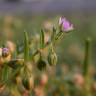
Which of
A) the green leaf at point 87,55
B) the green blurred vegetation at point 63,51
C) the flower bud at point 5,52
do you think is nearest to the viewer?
the flower bud at point 5,52

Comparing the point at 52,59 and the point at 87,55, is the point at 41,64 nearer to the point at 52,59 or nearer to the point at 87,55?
the point at 52,59

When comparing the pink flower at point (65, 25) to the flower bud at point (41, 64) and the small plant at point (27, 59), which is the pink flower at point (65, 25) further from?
the flower bud at point (41, 64)

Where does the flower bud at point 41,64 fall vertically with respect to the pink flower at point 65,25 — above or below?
below

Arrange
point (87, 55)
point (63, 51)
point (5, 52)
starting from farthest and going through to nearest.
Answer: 1. point (63, 51)
2. point (87, 55)
3. point (5, 52)

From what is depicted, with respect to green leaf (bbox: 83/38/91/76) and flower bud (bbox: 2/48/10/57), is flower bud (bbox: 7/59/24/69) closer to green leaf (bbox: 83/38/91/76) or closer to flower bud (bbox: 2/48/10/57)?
flower bud (bbox: 2/48/10/57)

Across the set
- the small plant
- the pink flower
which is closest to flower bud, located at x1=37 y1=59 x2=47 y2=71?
the small plant

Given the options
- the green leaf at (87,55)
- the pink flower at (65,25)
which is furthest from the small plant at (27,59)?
the green leaf at (87,55)

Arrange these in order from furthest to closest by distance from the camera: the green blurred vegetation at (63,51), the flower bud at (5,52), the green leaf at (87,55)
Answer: the green blurred vegetation at (63,51), the green leaf at (87,55), the flower bud at (5,52)

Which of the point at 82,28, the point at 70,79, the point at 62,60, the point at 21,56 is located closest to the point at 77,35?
the point at 82,28

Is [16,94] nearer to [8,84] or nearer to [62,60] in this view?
[8,84]

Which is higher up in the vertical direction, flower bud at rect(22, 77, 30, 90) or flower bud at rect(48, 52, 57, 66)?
flower bud at rect(48, 52, 57, 66)

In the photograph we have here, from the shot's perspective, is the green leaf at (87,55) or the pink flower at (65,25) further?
the green leaf at (87,55)

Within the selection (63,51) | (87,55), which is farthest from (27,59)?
(63,51)
